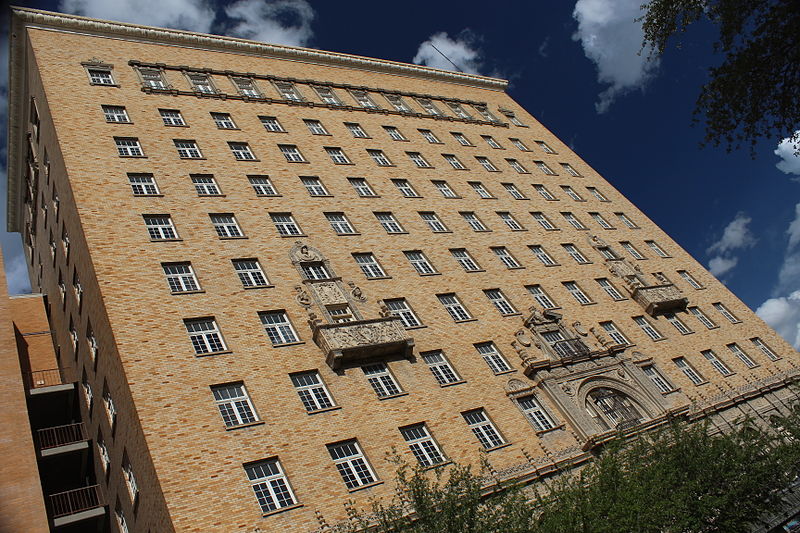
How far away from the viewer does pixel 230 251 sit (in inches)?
1045

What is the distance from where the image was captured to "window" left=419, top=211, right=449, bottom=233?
33647 mm

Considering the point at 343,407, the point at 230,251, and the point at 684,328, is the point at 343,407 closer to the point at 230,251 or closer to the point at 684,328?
the point at 230,251

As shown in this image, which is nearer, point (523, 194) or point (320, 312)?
point (320, 312)

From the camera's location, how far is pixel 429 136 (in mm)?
42906

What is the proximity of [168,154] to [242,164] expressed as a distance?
3.65 metres

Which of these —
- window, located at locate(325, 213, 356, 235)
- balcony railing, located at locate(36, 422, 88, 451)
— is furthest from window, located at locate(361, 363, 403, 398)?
balcony railing, located at locate(36, 422, 88, 451)

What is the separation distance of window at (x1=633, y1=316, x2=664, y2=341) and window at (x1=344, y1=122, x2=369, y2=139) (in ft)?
65.3

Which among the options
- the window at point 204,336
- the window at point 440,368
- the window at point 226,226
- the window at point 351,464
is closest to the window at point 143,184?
the window at point 226,226

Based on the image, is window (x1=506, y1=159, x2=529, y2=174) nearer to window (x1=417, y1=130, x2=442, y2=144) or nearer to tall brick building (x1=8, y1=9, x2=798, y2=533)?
tall brick building (x1=8, y1=9, x2=798, y2=533)

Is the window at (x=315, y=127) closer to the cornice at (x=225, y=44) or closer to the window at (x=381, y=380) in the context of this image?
the cornice at (x=225, y=44)

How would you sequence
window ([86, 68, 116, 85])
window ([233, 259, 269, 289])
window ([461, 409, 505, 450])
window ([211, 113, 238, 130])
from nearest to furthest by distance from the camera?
1. window ([461, 409, 505, 450])
2. window ([233, 259, 269, 289])
3. window ([86, 68, 116, 85])
4. window ([211, 113, 238, 130])

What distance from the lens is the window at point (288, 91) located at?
3991 cm

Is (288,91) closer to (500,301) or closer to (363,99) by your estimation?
(363,99)

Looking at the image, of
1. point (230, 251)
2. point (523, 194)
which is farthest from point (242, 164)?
point (523, 194)
